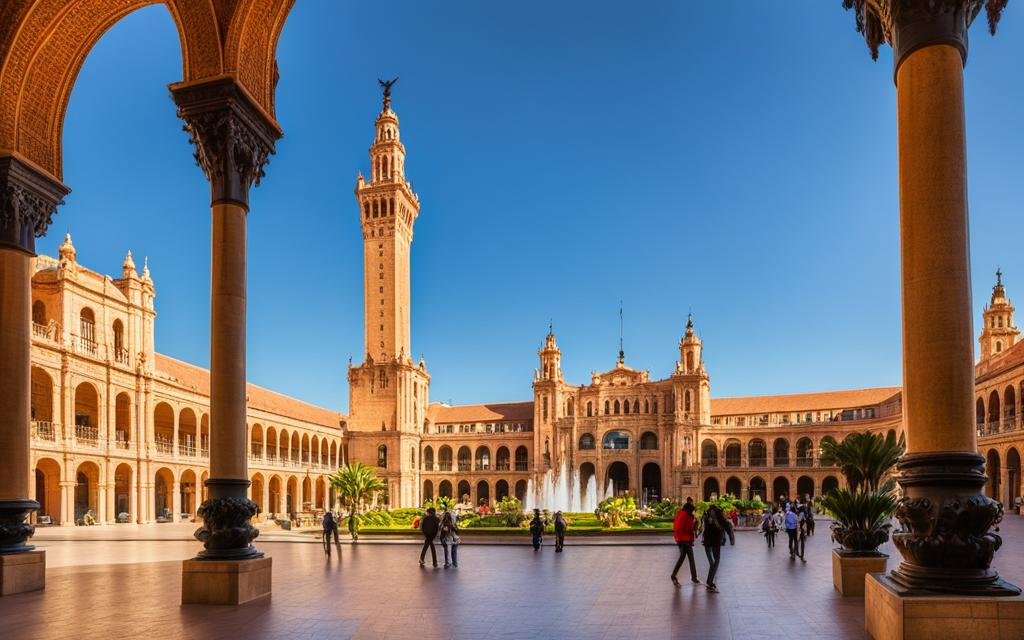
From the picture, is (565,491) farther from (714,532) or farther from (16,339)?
(16,339)

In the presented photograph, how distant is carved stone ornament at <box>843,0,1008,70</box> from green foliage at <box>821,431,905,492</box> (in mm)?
7369

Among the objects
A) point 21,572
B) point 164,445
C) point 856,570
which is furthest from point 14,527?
point 164,445

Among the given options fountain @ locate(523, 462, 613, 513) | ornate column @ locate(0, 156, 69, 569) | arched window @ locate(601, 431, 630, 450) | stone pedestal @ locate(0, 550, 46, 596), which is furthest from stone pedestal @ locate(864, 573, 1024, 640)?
arched window @ locate(601, 431, 630, 450)

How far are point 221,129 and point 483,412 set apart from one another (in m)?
74.5

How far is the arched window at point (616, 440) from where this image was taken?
7362 cm

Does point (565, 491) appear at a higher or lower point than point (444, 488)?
higher

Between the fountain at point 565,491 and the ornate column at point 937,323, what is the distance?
6083 cm

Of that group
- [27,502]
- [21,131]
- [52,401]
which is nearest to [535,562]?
[27,502]

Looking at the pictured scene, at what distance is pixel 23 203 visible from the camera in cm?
1301

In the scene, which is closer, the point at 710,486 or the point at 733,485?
the point at 710,486

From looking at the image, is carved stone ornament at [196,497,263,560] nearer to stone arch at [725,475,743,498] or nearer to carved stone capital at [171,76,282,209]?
carved stone capital at [171,76,282,209]

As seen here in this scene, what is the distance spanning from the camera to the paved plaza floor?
27.6 ft

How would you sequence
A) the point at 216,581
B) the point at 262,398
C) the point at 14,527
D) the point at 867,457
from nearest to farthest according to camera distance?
the point at 216,581 < the point at 14,527 < the point at 867,457 < the point at 262,398

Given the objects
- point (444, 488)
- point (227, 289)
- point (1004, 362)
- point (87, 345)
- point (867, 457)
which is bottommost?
point (444, 488)
